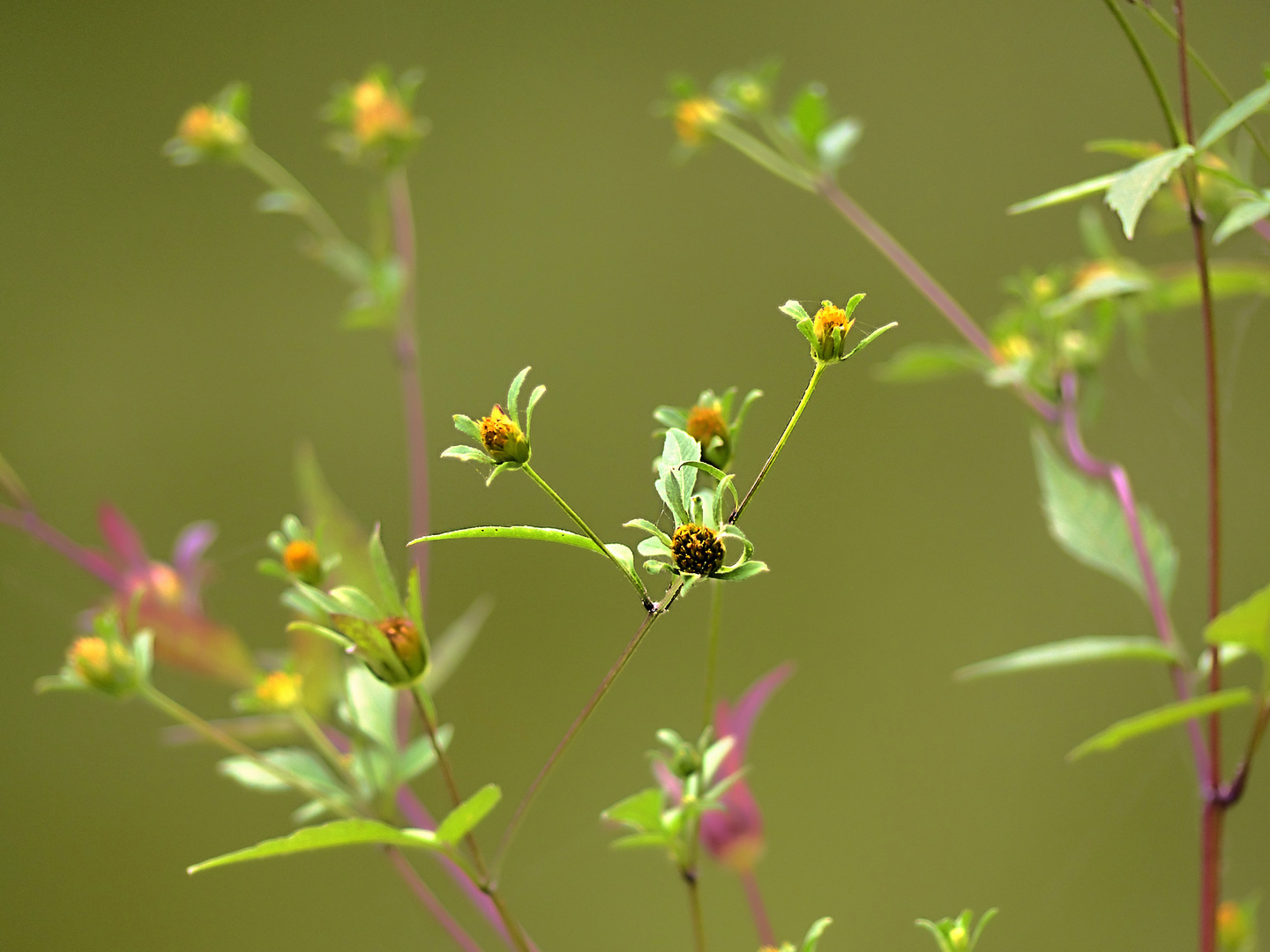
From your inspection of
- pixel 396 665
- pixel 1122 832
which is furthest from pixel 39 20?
pixel 1122 832

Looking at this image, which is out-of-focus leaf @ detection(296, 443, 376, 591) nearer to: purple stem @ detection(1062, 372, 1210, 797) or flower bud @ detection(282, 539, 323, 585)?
flower bud @ detection(282, 539, 323, 585)

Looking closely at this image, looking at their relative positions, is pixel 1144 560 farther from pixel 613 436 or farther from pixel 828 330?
pixel 613 436

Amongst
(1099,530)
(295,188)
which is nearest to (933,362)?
(1099,530)

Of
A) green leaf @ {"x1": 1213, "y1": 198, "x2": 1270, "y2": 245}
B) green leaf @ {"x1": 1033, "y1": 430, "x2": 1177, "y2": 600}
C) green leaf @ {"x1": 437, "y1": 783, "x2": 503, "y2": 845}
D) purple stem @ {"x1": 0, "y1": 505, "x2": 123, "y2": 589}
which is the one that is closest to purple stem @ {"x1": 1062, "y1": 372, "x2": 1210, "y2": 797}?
green leaf @ {"x1": 1033, "y1": 430, "x2": 1177, "y2": 600}

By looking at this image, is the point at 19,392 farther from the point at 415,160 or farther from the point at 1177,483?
the point at 1177,483

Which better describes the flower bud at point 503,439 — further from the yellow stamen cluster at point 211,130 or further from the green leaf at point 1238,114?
the yellow stamen cluster at point 211,130

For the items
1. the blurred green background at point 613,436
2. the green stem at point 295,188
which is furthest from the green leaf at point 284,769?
the blurred green background at point 613,436
